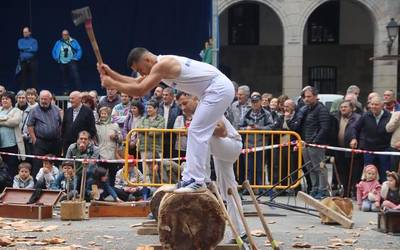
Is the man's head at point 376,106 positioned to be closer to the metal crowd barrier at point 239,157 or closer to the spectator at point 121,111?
the metal crowd barrier at point 239,157

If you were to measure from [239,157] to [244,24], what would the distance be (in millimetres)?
21563

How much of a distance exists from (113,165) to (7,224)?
3249 millimetres

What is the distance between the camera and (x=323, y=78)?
34.7 metres

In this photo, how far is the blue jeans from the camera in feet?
45.6

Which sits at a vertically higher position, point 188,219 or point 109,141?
point 109,141

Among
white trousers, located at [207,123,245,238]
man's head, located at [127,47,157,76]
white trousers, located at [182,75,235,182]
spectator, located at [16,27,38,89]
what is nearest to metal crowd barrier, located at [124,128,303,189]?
white trousers, located at [207,123,245,238]

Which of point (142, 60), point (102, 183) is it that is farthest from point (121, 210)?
point (142, 60)

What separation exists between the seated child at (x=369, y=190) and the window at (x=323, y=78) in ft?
70.9

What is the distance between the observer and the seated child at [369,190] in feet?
42.1

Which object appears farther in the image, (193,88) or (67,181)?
(67,181)

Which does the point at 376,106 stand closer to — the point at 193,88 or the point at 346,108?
the point at 346,108

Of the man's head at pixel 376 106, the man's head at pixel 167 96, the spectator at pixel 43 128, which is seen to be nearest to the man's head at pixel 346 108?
the man's head at pixel 376 106

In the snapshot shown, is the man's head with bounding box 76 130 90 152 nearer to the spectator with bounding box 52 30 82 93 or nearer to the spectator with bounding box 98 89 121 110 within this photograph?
the spectator with bounding box 98 89 121 110

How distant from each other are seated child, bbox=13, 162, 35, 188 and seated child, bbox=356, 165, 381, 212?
214 inches
